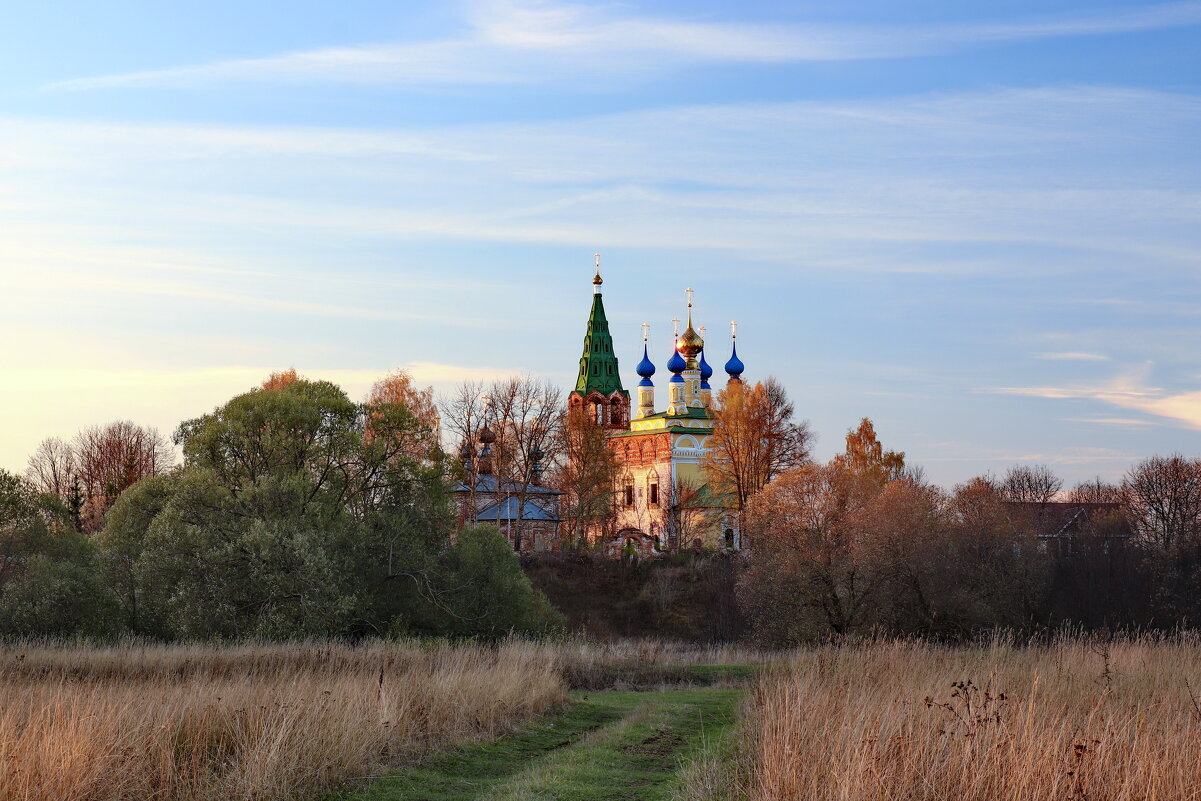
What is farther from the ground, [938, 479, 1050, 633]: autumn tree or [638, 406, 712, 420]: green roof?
[638, 406, 712, 420]: green roof

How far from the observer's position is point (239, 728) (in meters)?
11.8

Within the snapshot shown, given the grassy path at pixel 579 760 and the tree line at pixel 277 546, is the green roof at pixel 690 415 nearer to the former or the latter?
the tree line at pixel 277 546

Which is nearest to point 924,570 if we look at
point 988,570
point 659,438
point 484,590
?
point 988,570

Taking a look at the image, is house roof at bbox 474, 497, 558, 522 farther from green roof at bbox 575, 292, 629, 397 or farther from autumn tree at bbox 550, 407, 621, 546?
green roof at bbox 575, 292, 629, 397

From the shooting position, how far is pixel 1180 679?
14844 millimetres

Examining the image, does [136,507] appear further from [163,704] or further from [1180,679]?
[1180,679]

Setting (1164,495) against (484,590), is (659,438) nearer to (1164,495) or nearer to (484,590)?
(1164,495)

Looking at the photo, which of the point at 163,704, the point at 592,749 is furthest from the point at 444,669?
the point at 163,704

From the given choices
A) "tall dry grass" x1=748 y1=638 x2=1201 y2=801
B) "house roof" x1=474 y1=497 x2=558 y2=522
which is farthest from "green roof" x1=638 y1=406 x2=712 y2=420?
"tall dry grass" x1=748 y1=638 x2=1201 y2=801

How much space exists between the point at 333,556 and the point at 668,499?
1889 inches

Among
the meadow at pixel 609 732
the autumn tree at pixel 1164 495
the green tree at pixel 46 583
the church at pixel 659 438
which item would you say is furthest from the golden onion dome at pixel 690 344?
the meadow at pixel 609 732

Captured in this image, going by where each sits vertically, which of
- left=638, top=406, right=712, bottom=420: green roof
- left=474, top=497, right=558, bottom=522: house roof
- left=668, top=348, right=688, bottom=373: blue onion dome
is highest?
left=668, top=348, right=688, bottom=373: blue onion dome

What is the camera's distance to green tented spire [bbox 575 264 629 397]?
308 feet

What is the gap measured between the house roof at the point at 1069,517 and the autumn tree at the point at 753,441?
40.0 feet
